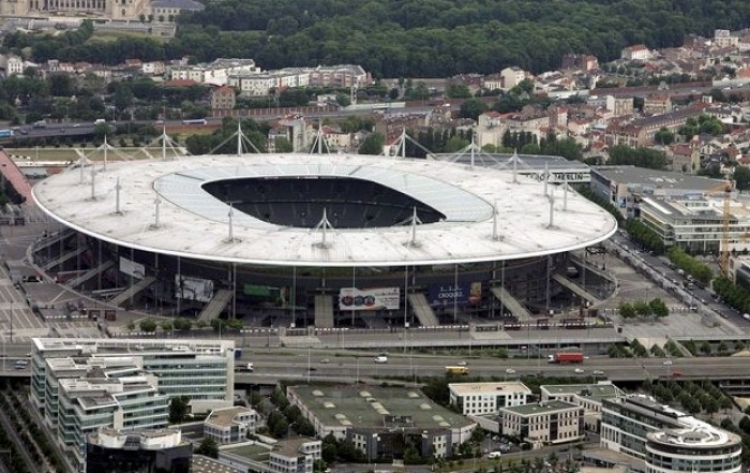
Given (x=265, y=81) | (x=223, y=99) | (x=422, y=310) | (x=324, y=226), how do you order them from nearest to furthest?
(x=422, y=310)
(x=324, y=226)
(x=223, y=99)
(x=265, y=81)

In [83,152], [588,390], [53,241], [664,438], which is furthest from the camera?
[83,152]

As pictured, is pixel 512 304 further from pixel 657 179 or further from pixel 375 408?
pixel 657 179

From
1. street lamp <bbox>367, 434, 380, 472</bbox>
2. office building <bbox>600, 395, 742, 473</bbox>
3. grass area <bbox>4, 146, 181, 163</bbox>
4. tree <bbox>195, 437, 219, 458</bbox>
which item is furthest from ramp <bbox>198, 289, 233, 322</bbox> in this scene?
grass area <bbox>4, 146, 181, 163</bbox>

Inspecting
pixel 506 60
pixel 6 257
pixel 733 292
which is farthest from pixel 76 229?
pixel 506 60

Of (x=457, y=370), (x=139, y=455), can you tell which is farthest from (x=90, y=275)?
(x=139, y=455)

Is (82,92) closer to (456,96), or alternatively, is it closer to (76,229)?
(456,96)

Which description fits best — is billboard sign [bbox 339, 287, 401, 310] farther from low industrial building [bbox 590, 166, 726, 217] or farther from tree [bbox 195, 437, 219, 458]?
low industrial building [bbox 590, 166, 726, 217]
